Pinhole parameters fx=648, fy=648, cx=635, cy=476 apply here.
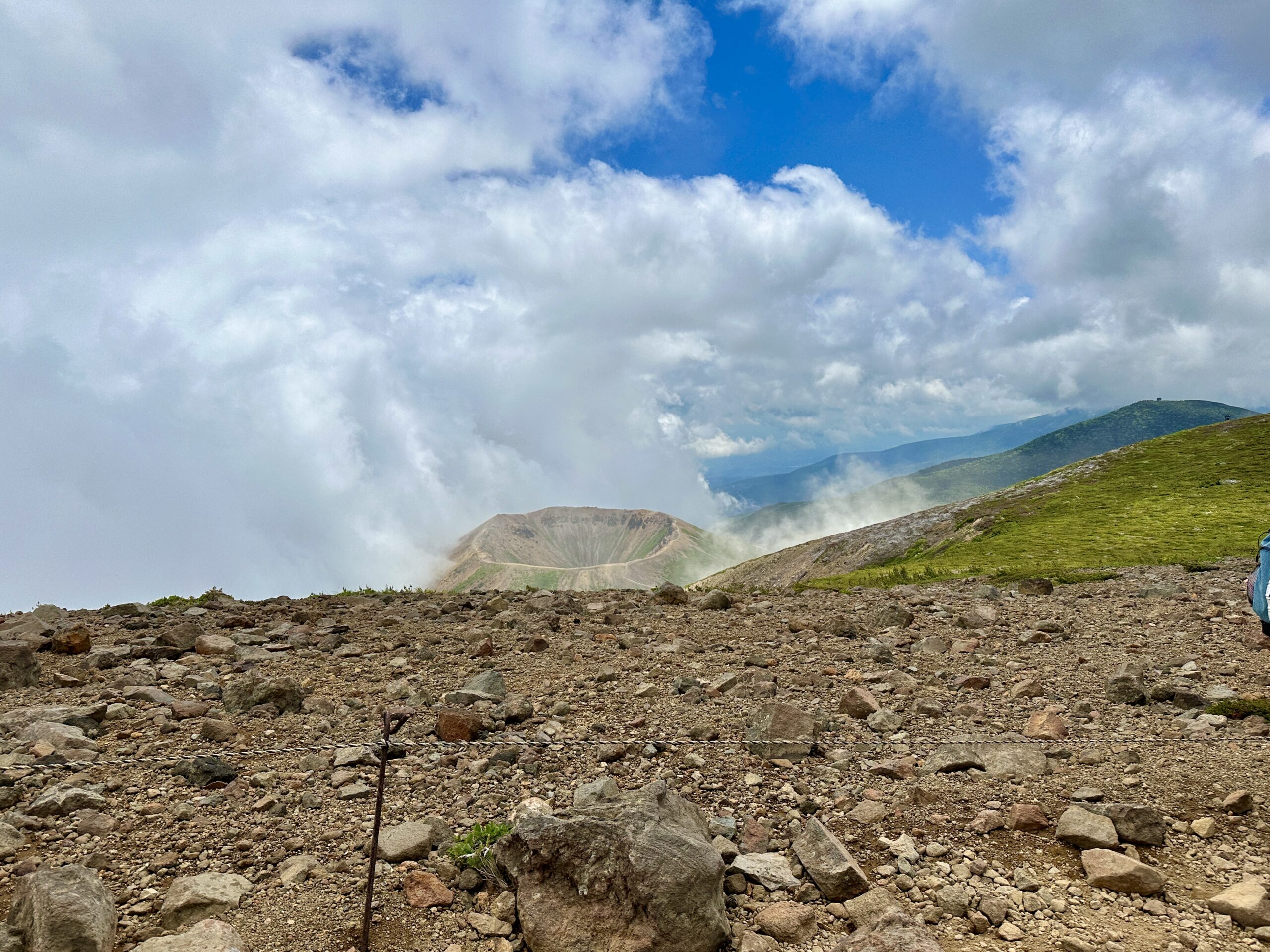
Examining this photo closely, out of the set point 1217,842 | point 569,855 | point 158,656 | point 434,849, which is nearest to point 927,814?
point 1217,842

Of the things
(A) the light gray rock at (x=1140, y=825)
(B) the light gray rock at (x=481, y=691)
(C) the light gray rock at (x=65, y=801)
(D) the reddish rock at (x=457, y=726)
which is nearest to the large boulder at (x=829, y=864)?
(A) the light gray rock at (x=1140, y=825)

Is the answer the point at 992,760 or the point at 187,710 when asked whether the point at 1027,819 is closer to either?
the point at 992,760

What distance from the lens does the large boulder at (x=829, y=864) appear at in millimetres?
5617

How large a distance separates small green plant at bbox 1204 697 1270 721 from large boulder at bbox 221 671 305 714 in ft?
42.6

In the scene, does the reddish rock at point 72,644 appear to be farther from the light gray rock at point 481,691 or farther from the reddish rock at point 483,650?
the light gray rock at point 481,691

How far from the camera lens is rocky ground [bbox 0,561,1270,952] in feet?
17.4

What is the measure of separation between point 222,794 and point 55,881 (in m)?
2.05

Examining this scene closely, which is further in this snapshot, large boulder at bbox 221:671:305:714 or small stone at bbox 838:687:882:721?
large boulder at bbox 221:671:305:714

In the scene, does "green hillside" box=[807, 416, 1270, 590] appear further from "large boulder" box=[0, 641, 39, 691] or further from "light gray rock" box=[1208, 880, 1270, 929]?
"large boulder" box=[0, 641, 39, 691]

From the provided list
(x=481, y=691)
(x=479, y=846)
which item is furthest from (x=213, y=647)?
(x=479, y=846)

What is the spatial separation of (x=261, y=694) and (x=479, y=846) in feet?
17.5

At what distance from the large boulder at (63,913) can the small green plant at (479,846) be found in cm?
262

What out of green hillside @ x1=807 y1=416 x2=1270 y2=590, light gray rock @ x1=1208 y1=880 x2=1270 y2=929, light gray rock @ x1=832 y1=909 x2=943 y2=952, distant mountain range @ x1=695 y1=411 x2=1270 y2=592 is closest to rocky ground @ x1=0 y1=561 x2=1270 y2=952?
light gray rock @ x1=1208 y1=880 x2=1270 y2=929

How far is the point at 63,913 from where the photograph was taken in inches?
189
